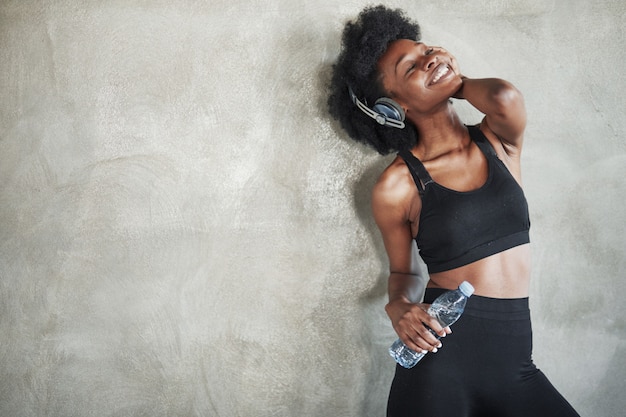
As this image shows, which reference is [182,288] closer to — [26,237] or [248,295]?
[248,295]

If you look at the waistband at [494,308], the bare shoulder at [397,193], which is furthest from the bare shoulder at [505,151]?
the waistband at [494,308]

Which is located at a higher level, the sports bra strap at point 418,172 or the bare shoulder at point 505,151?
the bare shoulder at point 505,151

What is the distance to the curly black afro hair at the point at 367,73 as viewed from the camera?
89.5 inches

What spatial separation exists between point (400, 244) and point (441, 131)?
0.47 metres

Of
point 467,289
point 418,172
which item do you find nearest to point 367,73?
point 418,172

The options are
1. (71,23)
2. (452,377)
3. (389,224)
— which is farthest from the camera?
(71,23)

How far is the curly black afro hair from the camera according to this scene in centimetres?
227

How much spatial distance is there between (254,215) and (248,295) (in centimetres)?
35

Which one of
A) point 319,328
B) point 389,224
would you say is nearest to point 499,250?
point 389,224

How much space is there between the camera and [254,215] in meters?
2.56

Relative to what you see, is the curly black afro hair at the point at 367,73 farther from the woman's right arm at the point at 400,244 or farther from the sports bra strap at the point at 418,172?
the woman's right arm at the point at 400,244

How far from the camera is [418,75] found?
2141 millimetres

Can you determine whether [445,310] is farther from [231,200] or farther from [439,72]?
[231,200]

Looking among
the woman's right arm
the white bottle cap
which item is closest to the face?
the woman's right arm
